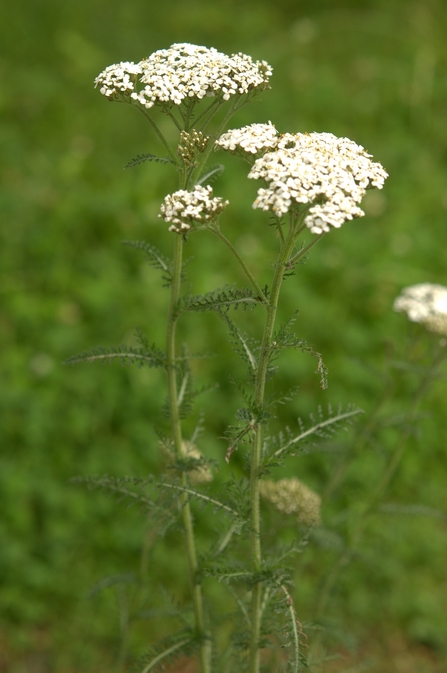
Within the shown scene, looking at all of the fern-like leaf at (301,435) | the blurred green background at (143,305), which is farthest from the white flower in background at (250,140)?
the blurred green background at (143,305)

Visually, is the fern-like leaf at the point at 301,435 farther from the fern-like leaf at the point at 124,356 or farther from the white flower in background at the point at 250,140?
the white flower in background at the point at 250,140

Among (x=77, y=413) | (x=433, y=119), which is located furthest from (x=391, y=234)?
(x=77, y=413)

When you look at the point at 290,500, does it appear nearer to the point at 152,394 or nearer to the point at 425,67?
the point at 152,394

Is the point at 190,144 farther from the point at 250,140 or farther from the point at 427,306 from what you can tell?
the point at 427,306

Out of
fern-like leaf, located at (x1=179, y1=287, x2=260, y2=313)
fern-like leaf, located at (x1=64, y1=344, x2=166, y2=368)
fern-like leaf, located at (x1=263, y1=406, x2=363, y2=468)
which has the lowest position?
fern-like leaf, located at (x1=263, y1=406, x2=363, y2=468)

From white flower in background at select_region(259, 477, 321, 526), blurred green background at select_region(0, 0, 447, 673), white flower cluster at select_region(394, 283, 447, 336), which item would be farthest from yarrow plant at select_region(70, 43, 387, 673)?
white flower cluster at select_region(394, 283, 447, 336)

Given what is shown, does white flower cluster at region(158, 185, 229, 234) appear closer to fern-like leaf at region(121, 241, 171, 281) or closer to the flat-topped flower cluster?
the flat-topped flower cluster

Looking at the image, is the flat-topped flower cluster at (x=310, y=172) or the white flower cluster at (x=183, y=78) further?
the white flower cluster at (x=183, y=78)

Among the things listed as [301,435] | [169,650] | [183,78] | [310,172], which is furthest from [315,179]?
[169,650]
